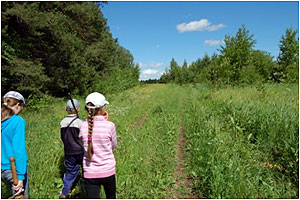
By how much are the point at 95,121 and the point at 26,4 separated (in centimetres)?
1168

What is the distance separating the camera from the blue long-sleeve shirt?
7.87 ft

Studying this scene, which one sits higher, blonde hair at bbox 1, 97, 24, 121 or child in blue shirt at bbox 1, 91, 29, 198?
blonde hair at bbox 1, 97, 24, 121

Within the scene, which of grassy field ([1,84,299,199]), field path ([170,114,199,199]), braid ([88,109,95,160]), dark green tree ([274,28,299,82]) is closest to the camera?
braid ([88,109,95,160])

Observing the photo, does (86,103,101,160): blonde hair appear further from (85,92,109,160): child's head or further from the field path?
the field path

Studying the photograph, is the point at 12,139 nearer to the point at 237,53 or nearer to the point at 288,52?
the point at 237,53

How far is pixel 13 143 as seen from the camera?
7.87 feet

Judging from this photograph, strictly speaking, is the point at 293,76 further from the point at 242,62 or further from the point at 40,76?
the point at 40,76

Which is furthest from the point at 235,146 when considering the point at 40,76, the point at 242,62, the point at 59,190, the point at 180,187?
A: the point at 242,62

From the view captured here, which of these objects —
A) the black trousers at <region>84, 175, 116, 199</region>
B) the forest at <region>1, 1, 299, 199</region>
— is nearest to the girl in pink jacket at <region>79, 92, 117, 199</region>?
the black trousers at <region>84, 175, 116, 199</region>

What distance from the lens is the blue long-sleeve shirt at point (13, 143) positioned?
7.87 feet

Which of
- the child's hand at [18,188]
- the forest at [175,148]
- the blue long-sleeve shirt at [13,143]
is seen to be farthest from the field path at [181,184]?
the blue long-sleeve shirt at [13,143]

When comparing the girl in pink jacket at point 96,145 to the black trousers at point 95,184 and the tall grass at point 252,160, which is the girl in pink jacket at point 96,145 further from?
the tall grass at point 252,160

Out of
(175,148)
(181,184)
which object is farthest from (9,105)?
(175,148)

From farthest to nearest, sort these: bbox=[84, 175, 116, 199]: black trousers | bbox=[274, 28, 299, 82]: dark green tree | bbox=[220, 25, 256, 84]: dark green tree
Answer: bbox=[274, 28, 299, 82]: dark green tree < bbox=[220, 25, 256, 84]: dark green tree < bbox=[84, 175, 116, 199]: black trousers
